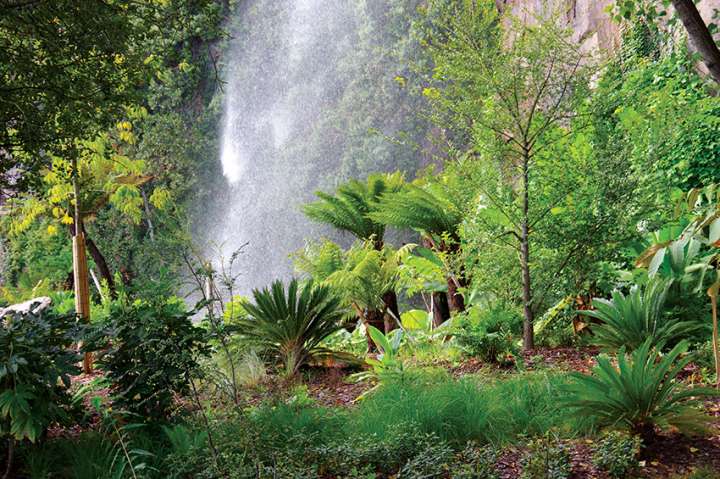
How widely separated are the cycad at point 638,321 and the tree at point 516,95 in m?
0.67

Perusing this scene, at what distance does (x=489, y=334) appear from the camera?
4.24 m

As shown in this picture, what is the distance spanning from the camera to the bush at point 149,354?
3.10 meters

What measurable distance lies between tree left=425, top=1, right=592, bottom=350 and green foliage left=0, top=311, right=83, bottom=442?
9.44 feet

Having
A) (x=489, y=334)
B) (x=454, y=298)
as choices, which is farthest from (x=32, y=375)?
(x=454, y=298)

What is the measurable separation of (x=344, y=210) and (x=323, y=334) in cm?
301

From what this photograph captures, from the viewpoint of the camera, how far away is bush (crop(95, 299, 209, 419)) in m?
3.10

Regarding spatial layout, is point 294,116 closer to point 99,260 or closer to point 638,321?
point 99,260

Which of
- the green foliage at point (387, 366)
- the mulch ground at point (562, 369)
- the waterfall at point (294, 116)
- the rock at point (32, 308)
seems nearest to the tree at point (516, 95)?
the mulch ground at point (562, 369)

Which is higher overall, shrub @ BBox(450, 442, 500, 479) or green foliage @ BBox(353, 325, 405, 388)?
green foliage @ BBox(353, 325, 405, 388)

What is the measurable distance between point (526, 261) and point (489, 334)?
25.1 inches

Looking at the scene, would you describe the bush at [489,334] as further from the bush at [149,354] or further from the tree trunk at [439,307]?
the tree trunk at [439,307]

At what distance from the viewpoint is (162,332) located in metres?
3.17

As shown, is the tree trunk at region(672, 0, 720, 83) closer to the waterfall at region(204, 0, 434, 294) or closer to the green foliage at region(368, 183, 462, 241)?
the green foliage at region(368, 183, 462, 241)

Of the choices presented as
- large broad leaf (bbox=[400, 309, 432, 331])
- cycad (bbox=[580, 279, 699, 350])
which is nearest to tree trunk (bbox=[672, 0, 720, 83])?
cycad (bbox=[580, 279, 699, 350])
